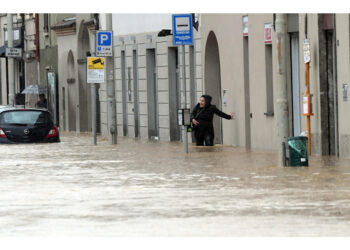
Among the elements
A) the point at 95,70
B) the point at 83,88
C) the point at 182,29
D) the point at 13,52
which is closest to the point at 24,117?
the point at 95,70

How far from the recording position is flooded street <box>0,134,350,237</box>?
12352 millimetres

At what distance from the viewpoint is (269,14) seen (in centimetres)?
2953

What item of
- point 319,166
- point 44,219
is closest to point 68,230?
point 44,219

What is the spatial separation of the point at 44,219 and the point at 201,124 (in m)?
18.5

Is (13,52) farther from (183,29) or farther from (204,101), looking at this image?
(183,29)

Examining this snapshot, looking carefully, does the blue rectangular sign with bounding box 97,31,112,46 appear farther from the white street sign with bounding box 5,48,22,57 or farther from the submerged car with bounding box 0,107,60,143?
the white street sign with bounding box 5,48,22,57

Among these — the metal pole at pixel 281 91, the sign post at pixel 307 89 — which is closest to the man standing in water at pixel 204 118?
the sign post at pixel 307 89

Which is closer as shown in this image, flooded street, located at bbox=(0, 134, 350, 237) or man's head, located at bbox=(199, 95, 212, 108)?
flooded street, located at bbox=(0, 134, 350, 237)

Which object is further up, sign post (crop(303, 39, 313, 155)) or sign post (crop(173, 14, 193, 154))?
sign post (crop(173, 14, 193, 154))

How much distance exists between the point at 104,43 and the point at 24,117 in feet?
11.6

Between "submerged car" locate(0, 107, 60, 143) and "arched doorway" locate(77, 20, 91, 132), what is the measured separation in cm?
1928

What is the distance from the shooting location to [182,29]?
29.3m

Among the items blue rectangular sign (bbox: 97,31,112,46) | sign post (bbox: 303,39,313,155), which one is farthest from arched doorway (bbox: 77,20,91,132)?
sign post (bbox: 303,39,313,155)

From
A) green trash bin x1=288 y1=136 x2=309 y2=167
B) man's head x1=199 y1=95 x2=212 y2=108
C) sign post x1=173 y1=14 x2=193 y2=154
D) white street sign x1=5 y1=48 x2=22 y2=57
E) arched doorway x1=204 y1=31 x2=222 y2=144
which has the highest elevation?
white street sign x1=5 y1=48 x2=22 y2=57
